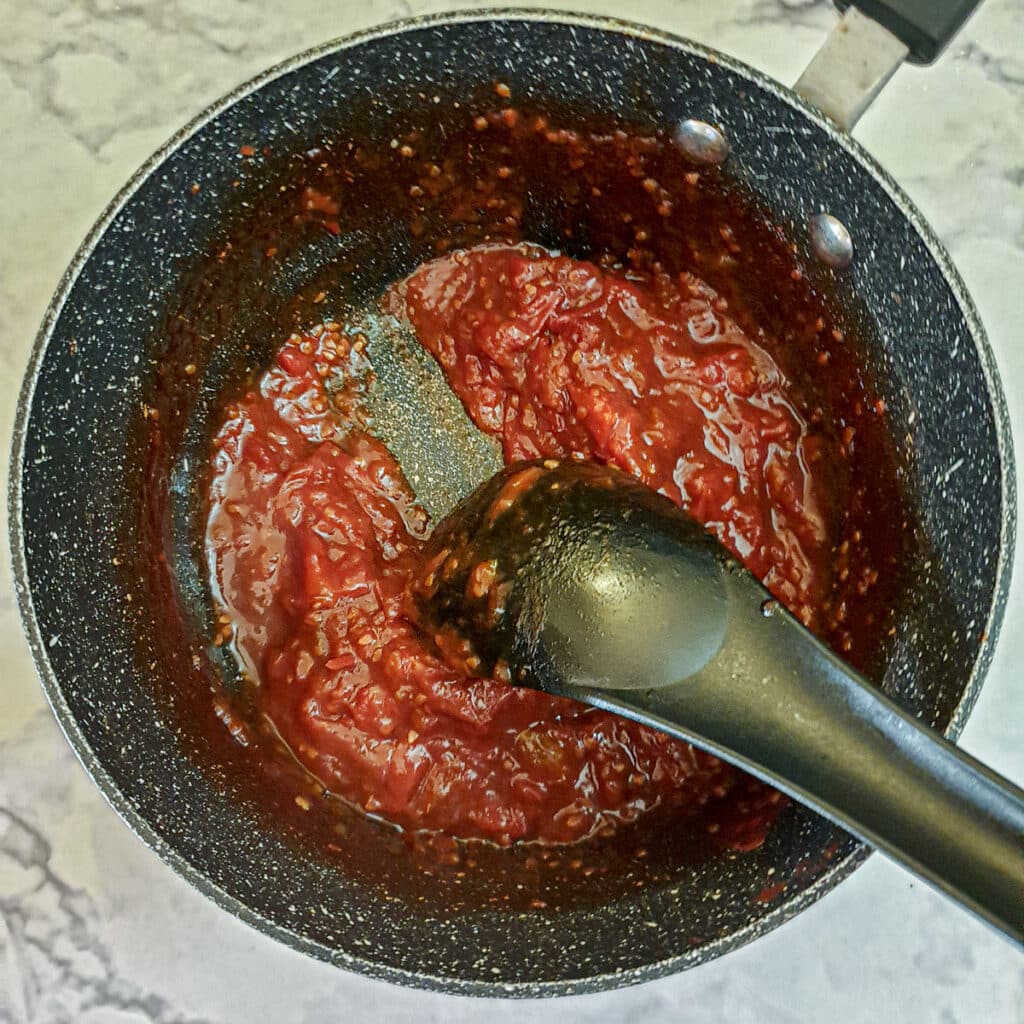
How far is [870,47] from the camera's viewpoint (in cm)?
95

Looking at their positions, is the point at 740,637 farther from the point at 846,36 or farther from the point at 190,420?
the point at 190,420

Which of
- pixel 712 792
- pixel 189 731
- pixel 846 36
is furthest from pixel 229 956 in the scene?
pixel 846 36

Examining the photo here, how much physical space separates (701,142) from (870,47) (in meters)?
0.19

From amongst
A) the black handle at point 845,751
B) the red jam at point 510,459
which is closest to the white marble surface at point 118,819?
the red jam at point 510,459

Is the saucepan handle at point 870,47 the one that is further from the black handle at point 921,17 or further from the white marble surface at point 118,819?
the white marble surface at point 118,819

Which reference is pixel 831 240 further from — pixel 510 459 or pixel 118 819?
pixel 118 819

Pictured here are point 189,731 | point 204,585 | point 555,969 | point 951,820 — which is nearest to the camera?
point 951,820

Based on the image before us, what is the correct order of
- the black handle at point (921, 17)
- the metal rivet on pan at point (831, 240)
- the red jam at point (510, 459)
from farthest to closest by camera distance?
the red jam at point (510, 459) → the metal rivet on pan at point (831, 240) → the black handle at point (921, 17)

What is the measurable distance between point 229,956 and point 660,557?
78cm

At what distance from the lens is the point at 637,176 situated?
45.0 inches

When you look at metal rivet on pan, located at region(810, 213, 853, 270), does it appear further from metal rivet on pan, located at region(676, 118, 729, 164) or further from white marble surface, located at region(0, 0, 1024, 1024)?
white marble surface, located at region(0, 0, 1024, 1024)

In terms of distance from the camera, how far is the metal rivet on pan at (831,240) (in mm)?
1044

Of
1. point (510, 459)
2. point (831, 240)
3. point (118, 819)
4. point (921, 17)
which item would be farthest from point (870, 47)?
point (118, 819)

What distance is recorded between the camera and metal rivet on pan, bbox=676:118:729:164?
105 centimetres
